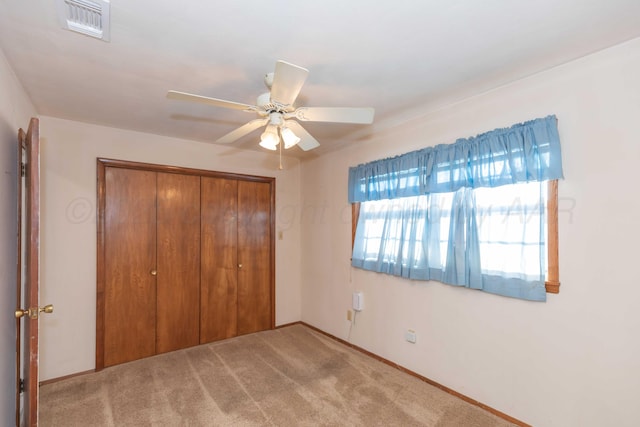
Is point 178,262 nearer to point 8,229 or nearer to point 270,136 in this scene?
point 8,229

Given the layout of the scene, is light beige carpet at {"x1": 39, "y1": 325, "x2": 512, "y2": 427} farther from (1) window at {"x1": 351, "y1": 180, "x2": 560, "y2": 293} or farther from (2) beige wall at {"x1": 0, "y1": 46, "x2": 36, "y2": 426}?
(1) window at {"x1": 351, "y1": 180, "x2": 560, "y2": 293}

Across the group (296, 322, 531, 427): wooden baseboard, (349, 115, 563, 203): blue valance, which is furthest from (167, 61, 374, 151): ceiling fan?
(296, 322, 531, 427): wooden baseboard

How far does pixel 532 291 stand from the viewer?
79.9 inches

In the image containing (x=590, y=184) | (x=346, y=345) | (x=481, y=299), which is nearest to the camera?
(x=590, y=184)

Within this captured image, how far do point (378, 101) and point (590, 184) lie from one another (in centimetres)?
153

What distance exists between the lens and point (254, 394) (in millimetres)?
2551

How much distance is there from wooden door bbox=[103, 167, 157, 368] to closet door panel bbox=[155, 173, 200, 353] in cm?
8

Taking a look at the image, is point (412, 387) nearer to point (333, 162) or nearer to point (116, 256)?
point (333, 162)

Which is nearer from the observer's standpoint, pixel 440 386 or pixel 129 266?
pixel 440 386

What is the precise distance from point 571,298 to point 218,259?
3.39 m

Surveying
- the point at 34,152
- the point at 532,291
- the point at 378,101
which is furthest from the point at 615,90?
the point at 34,152

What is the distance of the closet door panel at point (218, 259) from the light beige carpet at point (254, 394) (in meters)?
0.44

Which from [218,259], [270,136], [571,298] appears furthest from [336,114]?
[218,259]

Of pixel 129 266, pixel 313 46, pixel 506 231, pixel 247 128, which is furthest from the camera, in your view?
pixel 129 266
